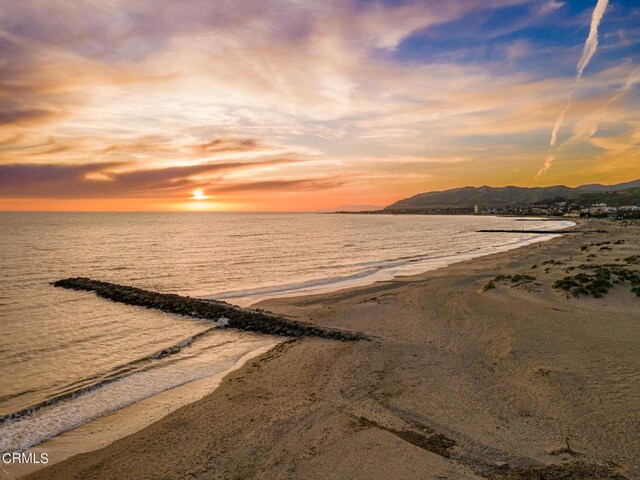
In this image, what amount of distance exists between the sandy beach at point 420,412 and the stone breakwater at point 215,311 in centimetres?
104

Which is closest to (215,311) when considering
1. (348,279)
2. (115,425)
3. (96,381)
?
(96,381)

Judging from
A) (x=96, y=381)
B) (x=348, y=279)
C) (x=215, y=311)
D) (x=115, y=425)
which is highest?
(x=215, y=311)

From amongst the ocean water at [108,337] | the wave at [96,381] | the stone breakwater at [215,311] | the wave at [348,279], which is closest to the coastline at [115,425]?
the ocean water at [108,337]

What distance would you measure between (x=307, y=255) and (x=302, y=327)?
34.1 metres

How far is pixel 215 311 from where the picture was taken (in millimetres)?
20750

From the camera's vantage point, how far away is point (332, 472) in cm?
712

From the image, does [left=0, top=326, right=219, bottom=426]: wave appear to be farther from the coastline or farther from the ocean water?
the coastline

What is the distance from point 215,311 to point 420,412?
45.8 ft

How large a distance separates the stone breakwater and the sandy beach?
3.42 feet

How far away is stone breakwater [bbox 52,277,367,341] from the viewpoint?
16719 mm

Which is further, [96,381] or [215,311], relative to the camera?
[215,311]

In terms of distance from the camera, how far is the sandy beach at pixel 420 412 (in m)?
7.30

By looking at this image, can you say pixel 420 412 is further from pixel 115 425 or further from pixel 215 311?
pixel 215 311

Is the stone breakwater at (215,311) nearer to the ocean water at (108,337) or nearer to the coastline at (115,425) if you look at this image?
the ocean water at (108,337)
